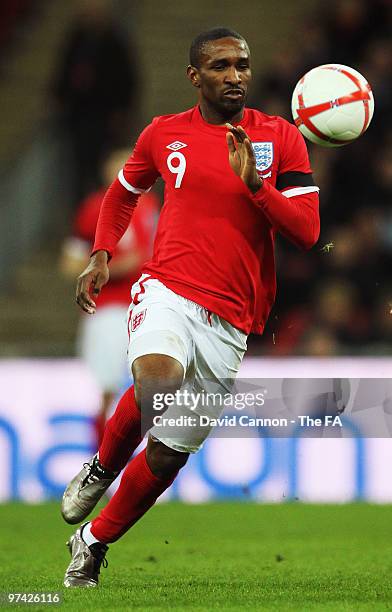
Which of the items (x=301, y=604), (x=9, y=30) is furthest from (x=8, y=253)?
(x=301, y=604)

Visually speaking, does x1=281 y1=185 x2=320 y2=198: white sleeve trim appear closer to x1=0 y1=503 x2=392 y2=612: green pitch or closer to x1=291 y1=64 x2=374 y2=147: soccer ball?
x1=291 y1=64 x2=374 y2=147: soccer ball

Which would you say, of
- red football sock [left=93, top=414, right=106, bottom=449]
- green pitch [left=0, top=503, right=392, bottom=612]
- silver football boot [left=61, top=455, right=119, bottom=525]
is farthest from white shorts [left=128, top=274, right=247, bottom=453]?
red football sock [left=93, top=414, right=106, bottom=449]

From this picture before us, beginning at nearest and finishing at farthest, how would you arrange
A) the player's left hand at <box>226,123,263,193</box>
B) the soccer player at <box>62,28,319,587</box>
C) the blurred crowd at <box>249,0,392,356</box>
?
1. the player's left hand at <box>226,123,263,193</box>
2. the soccer player at <box>62,28,319,587</box>
3. the blurred crowd at <box>249,0,392,356</box>

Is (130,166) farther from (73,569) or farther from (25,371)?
(25,371)

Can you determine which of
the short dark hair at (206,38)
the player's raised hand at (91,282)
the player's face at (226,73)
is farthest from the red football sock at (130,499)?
the short dark hair at (206,38)

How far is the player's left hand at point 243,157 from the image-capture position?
16.8ft

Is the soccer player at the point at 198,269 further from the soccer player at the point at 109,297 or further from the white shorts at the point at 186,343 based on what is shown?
the soccer player at the point at 109,297

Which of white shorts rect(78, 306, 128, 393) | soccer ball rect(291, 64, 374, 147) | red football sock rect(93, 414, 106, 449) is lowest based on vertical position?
red football sock rect(93, 414, 106, 449)

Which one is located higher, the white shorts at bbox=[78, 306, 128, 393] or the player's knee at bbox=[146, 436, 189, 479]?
the player's knee at bbox=[146, 436, 189, 479]

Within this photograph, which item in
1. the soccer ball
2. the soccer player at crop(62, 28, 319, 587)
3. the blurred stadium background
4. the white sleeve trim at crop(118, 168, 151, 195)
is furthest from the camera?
the blurred stadium background

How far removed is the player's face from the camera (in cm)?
546

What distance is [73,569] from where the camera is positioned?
555 cm

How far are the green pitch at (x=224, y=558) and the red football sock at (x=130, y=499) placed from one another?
0.23 metres

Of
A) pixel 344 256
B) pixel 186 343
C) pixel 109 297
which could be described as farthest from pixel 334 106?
pixel 344 256
